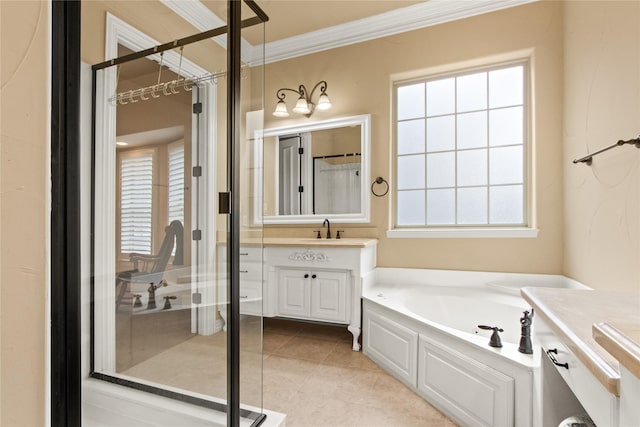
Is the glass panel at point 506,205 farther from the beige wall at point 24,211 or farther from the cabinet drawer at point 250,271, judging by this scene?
the beige wall at point 24,211

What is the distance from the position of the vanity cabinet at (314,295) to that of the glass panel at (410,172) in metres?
1.05

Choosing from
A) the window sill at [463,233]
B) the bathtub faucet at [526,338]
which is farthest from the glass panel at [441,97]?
the bathtub faucet at [526,338]

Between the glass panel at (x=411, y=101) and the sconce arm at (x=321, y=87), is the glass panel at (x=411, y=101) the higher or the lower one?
the lower one

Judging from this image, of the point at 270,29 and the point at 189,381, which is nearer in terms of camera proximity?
the point at 189,381

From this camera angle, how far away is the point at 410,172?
281 centimetres

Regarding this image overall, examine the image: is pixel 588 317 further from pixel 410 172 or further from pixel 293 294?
pixel 410 172

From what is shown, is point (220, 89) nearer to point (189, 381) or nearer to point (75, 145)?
point (75, 145)

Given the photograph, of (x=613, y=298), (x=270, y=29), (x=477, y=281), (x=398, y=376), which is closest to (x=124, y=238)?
(x=613, y=298)

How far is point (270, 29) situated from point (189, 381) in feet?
9.65

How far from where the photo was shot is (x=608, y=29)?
66.4 inches

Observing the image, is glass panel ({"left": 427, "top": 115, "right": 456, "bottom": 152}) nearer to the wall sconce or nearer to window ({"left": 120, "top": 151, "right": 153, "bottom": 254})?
the wall sconce

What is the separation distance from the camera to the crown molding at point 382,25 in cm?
248

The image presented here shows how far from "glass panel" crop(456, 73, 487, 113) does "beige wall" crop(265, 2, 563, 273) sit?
0.15 m

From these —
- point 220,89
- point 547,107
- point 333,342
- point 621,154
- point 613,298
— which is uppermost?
point 547,107
